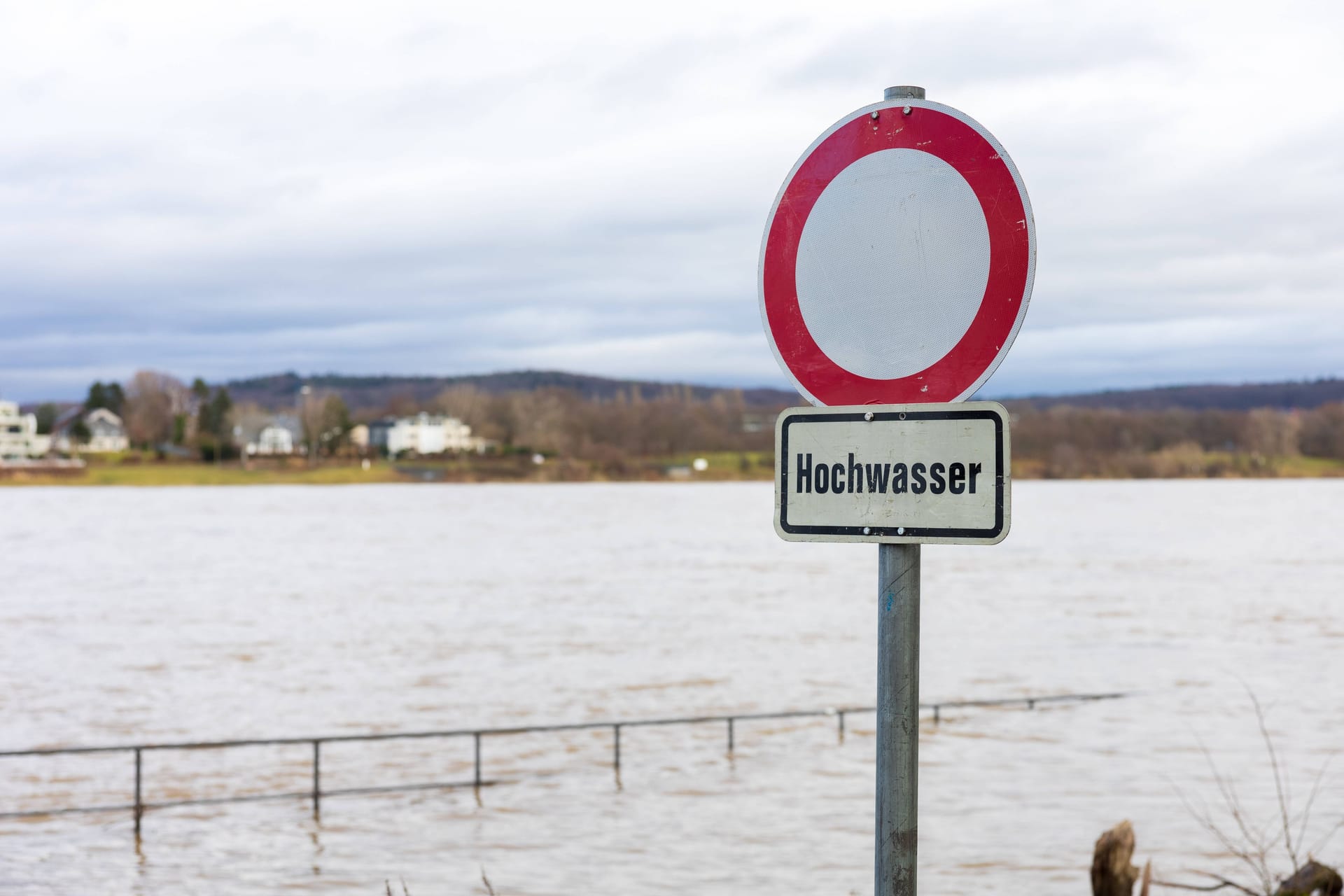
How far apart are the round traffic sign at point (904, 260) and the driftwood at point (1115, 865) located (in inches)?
388

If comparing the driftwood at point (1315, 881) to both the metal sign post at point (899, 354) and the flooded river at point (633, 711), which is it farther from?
the flooded river at point (633, 711)

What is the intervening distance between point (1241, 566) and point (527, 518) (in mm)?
84000

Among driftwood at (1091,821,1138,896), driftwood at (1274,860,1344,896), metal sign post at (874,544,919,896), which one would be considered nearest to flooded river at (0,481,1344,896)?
driftwood at (1091,821,1138,896)

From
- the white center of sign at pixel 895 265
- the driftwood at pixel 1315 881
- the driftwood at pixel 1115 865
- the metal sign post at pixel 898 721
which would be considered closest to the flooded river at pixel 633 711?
the driftwood at pixel 1115 865

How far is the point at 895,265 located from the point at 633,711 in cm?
3755

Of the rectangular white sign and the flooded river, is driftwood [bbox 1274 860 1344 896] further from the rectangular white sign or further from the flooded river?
the flooded river

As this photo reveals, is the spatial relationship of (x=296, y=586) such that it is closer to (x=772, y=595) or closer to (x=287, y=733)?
(x=772, y=595)

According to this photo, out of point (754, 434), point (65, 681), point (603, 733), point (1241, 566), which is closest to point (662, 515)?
point (754, 434)

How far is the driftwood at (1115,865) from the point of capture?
11.7 metres

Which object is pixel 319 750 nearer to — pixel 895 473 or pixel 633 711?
pixel 633 711

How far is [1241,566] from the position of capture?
A: 99.1 m

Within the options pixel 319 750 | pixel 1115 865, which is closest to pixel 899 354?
pixel 1115 865

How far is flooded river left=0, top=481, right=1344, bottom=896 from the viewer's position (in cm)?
2131

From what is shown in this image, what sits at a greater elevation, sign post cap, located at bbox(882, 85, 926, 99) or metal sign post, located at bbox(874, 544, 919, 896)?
sign post cap, located at bbox(882, 85, 926, 99)
